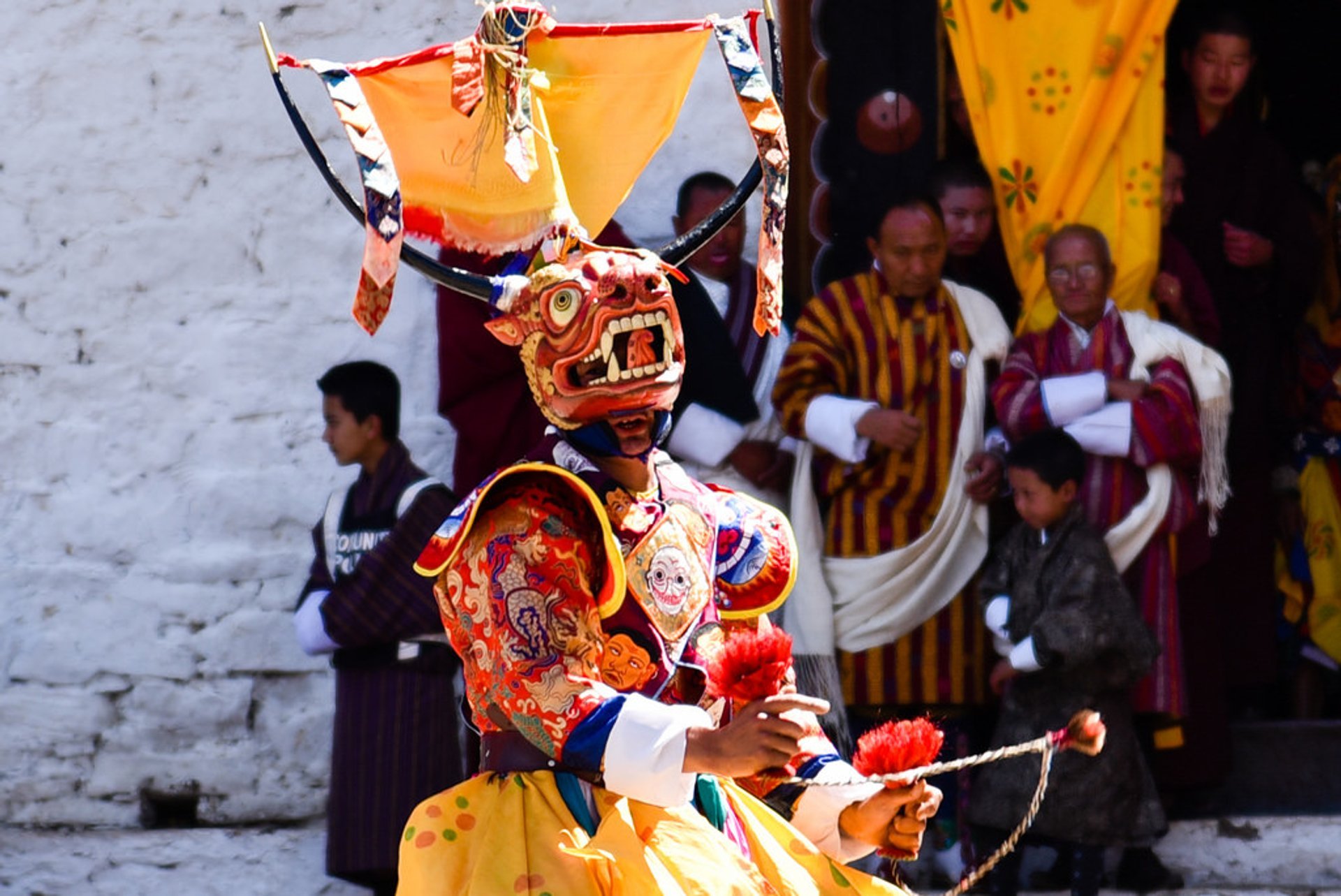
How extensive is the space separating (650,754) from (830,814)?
18.3 inches

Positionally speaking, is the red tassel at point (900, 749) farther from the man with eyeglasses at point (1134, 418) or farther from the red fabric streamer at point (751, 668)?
the man with eyeglasses at point (1134, 418)

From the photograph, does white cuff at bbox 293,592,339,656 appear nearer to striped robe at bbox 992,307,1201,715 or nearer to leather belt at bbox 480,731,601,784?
striped robe at bbox 992,307,1201,715

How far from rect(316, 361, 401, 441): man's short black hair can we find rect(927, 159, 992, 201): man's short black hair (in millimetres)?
1439

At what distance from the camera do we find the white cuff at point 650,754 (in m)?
3.31

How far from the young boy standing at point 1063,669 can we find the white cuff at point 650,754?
2009 millimetres

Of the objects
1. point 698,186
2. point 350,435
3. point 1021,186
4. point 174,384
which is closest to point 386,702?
point 350,435

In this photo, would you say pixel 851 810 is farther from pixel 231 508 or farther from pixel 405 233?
pixel 231 508

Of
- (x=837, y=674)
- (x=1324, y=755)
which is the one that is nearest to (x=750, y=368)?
(x=837, y=674)

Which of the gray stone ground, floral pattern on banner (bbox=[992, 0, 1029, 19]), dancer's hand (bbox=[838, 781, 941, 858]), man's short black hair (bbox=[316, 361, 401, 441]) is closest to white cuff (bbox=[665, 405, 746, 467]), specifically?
man's short black hair (bbox=[316, 361, 401, 441])

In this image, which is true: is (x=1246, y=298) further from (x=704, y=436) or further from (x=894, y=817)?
(x=894, y=817)

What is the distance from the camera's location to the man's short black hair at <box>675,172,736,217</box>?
231 inches

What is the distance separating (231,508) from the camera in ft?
20.8

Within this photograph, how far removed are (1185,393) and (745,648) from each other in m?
2.35

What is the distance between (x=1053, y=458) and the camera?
5.37 metres
